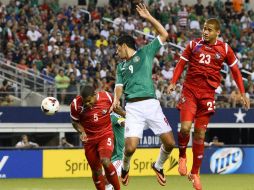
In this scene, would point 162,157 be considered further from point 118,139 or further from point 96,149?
point 118,139

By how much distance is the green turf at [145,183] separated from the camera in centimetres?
2267

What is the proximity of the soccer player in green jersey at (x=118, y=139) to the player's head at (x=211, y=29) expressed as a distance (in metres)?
2.91

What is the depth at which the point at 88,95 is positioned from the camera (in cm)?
1688

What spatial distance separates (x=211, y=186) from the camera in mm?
23172

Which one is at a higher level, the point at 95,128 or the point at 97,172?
the point at 95,128

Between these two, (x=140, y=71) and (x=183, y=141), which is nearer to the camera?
(x=140, y=71)

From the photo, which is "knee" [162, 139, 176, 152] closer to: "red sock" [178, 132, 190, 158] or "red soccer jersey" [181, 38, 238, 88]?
"red sock" [178, 132, 190, 158]

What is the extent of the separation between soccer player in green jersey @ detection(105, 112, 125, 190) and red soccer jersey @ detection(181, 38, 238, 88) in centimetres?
239

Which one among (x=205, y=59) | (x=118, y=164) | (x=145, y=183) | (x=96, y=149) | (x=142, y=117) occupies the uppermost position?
(x=205, y=59)

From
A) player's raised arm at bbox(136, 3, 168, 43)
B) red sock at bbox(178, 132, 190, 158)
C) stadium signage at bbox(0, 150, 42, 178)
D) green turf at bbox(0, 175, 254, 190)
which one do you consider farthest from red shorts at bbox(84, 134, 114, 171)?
stadium signage at bbox(0, 150, 42, 178)

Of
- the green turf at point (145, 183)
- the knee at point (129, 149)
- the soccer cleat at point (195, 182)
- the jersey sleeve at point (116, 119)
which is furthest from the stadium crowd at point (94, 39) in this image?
the soccer cleat at point (195, 182)

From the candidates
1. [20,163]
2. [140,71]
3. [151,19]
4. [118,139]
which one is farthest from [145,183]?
[151,19]

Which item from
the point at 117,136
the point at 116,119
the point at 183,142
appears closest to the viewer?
the point at 183,142

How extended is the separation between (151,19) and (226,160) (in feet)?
48.2
